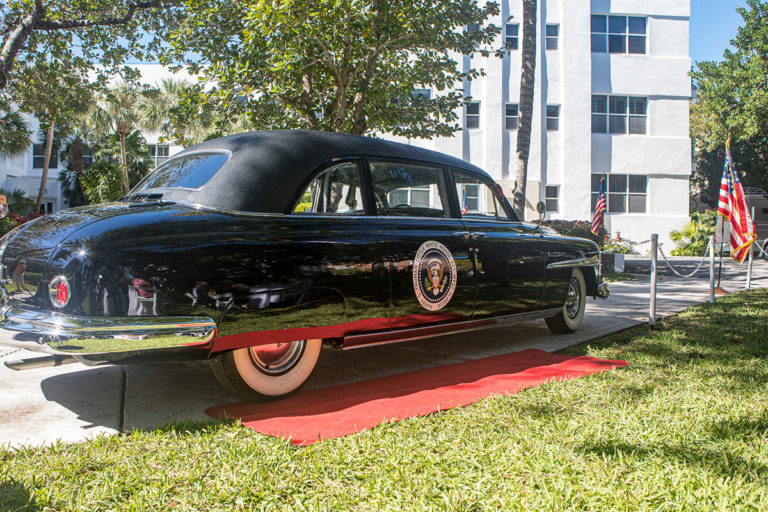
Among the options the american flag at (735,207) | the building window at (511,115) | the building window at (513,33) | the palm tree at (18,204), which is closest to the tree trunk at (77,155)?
the palm tree at (18,204)

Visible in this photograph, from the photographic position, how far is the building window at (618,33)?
74.7 ft

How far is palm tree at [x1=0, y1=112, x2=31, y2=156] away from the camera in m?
24.9

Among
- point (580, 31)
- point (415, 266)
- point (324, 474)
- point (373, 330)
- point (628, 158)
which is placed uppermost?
point (580, 31)

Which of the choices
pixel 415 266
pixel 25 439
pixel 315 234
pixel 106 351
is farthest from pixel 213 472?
pixel 415 266

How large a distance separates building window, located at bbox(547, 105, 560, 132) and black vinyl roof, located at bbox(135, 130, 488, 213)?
19.9 m

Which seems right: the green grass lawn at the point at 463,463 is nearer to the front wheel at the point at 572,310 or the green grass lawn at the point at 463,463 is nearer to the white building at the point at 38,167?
the front wheel at the point at 572,310

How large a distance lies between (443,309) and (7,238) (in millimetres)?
2962

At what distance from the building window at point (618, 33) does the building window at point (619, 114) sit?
1.95 metres

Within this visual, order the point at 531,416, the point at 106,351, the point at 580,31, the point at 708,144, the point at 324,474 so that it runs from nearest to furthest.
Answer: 1. the point at 324,474
2. the point at 106,351
3. the point at 531,416
4. the point at 580,31
5. the point at 708,144

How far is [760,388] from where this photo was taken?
3.96m

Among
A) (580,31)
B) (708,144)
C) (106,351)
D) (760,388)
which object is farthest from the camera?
(708,144)

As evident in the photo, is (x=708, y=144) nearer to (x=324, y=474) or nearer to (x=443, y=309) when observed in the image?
(x=443, y=309)

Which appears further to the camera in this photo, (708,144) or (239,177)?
(708,144)

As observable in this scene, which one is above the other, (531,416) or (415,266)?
(415,266)
